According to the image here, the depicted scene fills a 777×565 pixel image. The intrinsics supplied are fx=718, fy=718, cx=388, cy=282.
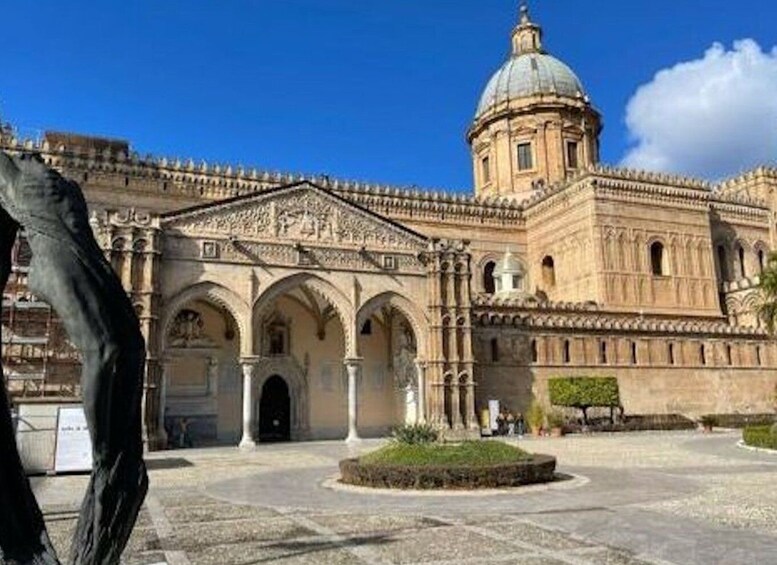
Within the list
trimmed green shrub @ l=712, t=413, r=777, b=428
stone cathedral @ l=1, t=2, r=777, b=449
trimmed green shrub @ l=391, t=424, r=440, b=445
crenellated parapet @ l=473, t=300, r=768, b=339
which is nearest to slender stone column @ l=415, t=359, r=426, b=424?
stone cathedral @ l=1, t=2, r=777, b=449

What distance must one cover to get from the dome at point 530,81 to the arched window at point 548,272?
1371 cm

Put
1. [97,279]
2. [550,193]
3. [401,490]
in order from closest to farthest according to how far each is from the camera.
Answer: [97,279], [401,490], [550,193]

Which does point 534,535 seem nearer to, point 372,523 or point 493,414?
point 372,523

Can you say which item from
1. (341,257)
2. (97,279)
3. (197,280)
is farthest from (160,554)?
(341,257)

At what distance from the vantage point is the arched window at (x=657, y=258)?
4338cm

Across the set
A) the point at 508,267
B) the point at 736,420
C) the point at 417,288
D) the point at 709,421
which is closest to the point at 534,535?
the point at 417,288

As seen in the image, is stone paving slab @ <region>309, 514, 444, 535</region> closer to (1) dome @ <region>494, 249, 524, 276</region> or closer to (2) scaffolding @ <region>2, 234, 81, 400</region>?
(2) scaffolding @ <region>2, 234, 81, 400</region>

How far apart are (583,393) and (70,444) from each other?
23.2 metres

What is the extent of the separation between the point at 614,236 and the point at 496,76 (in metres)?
20.5

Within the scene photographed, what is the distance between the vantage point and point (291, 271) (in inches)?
1101

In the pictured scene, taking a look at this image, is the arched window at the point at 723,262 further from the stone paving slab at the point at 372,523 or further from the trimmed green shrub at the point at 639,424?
the stone paving slab at the point at 372,523

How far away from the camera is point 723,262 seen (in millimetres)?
48531

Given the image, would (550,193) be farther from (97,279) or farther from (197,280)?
(97,279)

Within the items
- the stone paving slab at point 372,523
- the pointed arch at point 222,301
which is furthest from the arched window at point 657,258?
the stone paving slab at point 372,523
